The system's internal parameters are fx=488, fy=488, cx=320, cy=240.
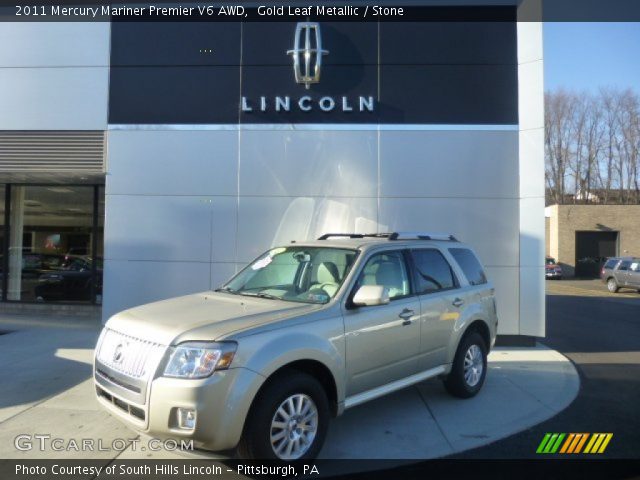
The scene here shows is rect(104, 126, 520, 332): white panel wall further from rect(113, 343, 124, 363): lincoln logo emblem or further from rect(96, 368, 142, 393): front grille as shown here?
rect(113, 343, 124, 363): lincoln logo emblem

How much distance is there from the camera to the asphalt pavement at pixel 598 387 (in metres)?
4.40

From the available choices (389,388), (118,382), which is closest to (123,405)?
(118,382)

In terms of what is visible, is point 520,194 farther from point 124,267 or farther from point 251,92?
point 124,267

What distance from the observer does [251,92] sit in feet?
30.2

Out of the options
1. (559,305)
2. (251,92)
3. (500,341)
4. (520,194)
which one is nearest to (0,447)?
(251,92)

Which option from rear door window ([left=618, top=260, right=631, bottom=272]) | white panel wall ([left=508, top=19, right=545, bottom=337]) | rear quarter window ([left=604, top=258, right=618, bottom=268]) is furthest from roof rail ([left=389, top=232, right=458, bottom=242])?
rear quarter window ([left=604, top=258, right=618, bottom=268])

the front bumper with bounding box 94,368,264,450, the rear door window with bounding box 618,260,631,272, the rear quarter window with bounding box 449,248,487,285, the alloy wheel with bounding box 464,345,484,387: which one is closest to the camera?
the front bumper with bounding box 94,368,264,450

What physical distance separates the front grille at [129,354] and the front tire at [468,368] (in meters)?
3.34

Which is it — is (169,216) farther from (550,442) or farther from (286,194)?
(550,442)

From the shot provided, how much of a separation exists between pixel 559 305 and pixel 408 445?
46.5 feet

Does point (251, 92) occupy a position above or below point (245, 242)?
above

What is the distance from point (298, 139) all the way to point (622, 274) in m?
20.3

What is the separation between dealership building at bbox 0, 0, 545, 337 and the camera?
8914 millimetres

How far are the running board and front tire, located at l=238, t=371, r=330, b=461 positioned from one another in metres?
0.39
